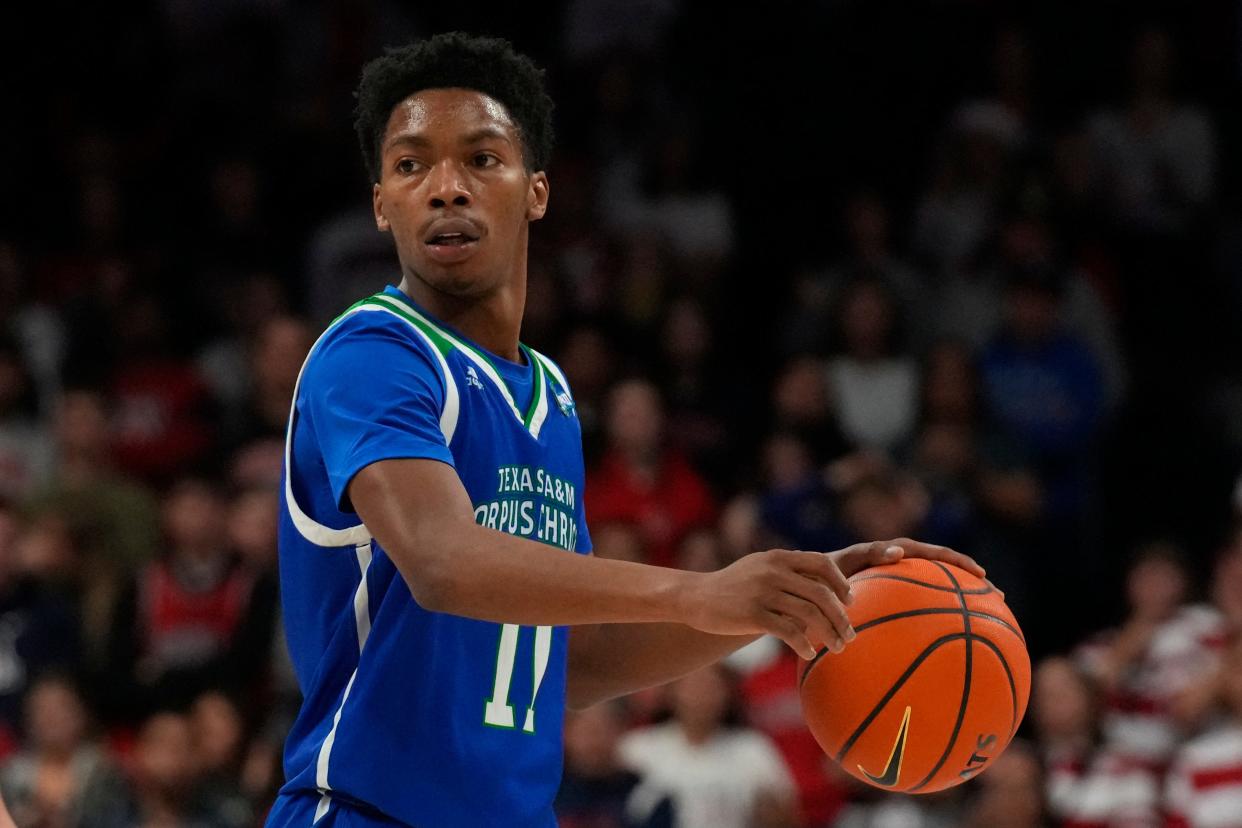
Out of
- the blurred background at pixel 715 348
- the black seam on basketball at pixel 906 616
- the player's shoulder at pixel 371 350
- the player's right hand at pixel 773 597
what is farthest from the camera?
the blurred background at pixel 715 348

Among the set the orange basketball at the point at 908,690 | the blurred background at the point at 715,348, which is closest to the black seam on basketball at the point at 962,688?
the orange basketball at the point at 908,690

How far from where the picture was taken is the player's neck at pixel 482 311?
372 centimetres

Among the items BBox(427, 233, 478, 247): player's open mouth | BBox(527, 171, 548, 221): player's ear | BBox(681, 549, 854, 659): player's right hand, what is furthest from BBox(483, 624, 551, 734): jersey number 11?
BBox(527, 171, 548, 221): player's ear

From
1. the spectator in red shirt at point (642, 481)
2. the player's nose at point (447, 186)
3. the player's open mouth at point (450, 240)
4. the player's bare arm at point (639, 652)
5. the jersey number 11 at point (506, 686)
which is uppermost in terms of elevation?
the player's nose at point (447, 186)

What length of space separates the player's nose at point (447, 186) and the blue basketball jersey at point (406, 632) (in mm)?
213

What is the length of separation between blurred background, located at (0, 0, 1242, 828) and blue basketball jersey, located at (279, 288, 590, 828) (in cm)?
481

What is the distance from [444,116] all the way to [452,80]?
0.28 feet

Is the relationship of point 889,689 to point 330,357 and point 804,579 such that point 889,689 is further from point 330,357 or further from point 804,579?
point 330,357

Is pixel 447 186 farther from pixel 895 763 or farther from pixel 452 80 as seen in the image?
pixel 895 763

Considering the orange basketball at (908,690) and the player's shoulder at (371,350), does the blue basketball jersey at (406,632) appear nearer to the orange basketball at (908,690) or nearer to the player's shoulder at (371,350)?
the player's shoulder at (371,350)

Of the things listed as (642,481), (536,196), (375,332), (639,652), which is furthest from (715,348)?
(375,332)

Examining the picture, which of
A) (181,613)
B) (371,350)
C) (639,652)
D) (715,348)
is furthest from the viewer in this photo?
(715,348)

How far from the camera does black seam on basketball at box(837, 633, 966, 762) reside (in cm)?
373

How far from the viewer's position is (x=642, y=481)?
31.7ft
